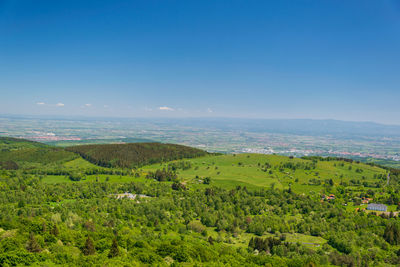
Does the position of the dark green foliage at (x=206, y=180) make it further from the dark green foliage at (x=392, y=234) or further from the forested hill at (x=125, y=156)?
the dark green foliage at (x=392, y=234)

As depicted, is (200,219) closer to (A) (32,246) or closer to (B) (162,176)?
(B) (162,176)

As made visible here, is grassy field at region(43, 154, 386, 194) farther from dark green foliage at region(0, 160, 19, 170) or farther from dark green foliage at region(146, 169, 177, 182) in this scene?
dark green foliage at region(0, 160, 19, 170)

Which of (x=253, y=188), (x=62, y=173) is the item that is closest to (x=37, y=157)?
(x=62, y=173)

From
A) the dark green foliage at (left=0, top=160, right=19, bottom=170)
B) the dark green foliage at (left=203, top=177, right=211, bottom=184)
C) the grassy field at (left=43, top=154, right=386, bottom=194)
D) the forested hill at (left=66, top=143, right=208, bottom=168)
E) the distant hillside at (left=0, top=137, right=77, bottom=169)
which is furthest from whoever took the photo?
the distant hillside at (left=0, top=137, right=77, bottom=169)

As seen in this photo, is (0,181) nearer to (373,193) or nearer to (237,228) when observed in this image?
(237,228)

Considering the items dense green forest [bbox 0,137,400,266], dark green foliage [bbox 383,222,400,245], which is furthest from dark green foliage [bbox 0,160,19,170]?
dark green foliage [bbox 383,222,400,245]

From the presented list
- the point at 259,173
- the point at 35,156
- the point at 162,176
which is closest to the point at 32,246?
the point at 162,176

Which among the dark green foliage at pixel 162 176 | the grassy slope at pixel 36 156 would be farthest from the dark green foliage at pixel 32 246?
the grassy slope at pixel 36 156

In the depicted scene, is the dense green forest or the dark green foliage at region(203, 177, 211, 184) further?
the dark green foliage at region(203, 177, 211, 184)
